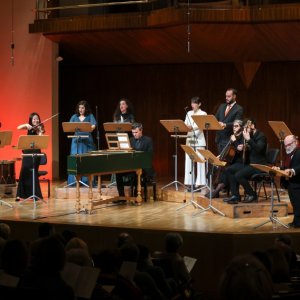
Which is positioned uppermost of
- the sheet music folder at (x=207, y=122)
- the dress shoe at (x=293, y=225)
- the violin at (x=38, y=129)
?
the sheet music folder at (x=207, y=122)

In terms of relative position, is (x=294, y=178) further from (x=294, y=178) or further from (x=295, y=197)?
(x=295, y=197)

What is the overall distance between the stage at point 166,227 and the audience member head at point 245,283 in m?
4.02

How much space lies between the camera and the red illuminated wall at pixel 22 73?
12852 millimetres

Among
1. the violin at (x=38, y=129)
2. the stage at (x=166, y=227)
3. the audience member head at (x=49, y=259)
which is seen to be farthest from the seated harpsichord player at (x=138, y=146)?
the audience member head at (x=49, y=259)

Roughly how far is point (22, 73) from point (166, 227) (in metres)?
6.22

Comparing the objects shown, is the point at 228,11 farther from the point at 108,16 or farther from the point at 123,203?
the point at 123,203

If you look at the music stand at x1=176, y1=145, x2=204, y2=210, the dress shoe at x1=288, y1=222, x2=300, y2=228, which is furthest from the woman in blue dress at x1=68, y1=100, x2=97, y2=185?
the dress shoe at x1=288, y1=222, x2=300, y2=228

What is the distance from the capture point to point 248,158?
8820 millimetres

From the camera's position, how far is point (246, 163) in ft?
29.0

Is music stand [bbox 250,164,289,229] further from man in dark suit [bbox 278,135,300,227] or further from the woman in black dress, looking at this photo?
the woman in black dress

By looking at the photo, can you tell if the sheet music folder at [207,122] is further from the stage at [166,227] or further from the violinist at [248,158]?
the stage at [166,227]

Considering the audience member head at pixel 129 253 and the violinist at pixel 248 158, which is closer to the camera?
the audience member head at pixel 129 253

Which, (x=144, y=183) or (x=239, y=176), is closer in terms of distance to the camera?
(x=239, y=176)

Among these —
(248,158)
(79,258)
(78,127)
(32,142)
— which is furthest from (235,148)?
(79,258)
